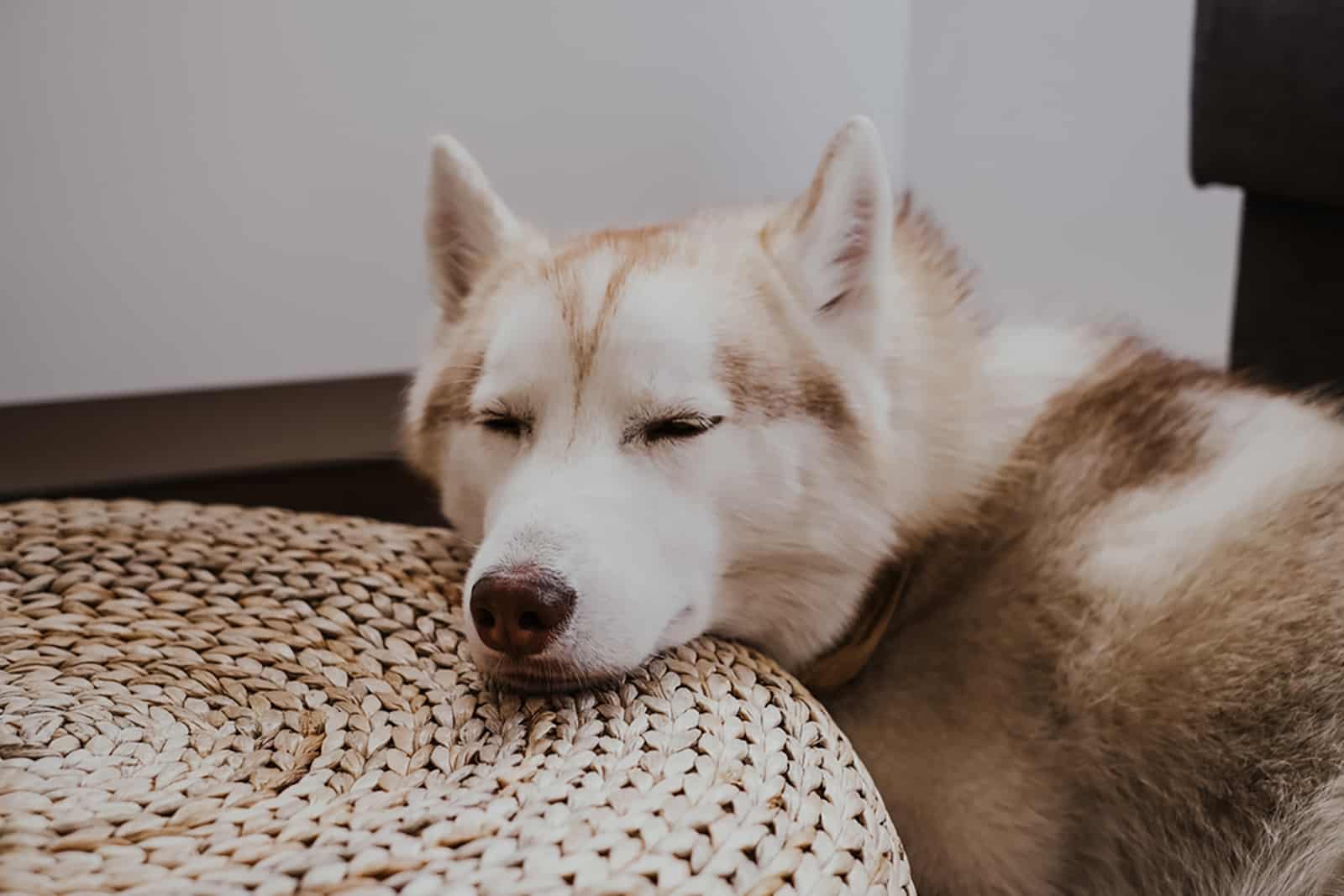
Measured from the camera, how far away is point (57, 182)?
7.63ft

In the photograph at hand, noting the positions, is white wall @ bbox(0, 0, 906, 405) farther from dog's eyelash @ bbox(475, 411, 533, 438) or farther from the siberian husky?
dog's eyelash @ bbox(475, 411, 533, 438)

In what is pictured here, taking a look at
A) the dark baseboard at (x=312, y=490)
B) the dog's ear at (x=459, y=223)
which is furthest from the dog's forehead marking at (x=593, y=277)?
the dark baseboard at (x=312, y=490)

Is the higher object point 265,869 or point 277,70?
point 277,70

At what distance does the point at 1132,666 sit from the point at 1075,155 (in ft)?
6.94

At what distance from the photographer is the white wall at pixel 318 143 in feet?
7.63

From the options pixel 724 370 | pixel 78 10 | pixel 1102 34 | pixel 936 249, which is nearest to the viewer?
pixel 724 370

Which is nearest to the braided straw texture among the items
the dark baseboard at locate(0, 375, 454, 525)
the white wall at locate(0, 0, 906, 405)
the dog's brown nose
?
the dog's brown nose

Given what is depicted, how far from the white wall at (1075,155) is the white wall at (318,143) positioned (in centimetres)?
37

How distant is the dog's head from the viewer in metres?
1.08

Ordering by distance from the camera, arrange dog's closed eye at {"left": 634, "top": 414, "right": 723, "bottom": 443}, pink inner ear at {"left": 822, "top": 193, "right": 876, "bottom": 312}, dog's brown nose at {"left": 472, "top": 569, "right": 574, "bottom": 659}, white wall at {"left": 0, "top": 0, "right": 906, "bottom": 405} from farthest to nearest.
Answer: white wall at {"left": 0, "top": 0, "right": 906, "bottom": 405} → pink inner ear at {"left": 822, "top": 193, "right": 876, "bottom": 312} → dog's closed eye at {"left": 634, "top": 414, "right": 723, "bottom": 443} → dog's brown nose at {"left": 472, "top": 569, "right": 574, "bottom": 659}

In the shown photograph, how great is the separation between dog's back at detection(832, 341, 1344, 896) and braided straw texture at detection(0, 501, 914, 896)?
0.21 m

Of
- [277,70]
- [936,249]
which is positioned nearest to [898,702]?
[936,249]

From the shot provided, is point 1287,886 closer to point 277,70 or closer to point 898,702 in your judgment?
point 898,702

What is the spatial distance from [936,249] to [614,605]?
705 millimetres
